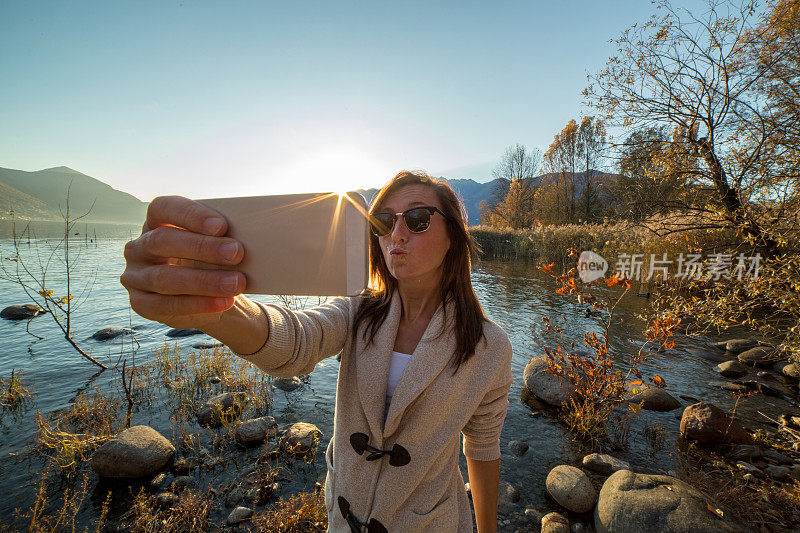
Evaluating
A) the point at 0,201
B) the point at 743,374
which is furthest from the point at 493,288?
the point at 0,201

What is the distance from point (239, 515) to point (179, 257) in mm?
3983

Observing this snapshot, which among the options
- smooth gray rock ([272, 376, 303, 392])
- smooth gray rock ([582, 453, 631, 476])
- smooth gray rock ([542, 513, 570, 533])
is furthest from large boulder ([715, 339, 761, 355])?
smooth gray rock ([272, 376, 303, 392])

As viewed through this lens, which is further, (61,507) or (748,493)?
(61,507)

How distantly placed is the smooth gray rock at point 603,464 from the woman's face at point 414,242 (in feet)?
14.1

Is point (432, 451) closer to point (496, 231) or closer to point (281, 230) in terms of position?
point (281, 230)

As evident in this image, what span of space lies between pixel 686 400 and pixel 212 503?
820 cm

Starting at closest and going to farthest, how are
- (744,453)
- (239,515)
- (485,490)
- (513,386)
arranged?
(485,490) < (239,515) < (744,453) < (513,386)

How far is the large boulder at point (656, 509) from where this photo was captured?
9.12 ft

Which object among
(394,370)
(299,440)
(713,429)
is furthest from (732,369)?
(394,370)

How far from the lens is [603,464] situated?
4.32 metres

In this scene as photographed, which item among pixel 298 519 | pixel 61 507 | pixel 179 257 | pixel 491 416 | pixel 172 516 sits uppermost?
pixel 179 257

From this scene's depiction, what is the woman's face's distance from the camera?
5.88 feet

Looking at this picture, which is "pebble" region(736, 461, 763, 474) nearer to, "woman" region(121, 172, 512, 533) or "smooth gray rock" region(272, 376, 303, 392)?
"woman" region(121, 172, 512, 533)

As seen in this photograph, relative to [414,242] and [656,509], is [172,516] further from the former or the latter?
[656,509]
